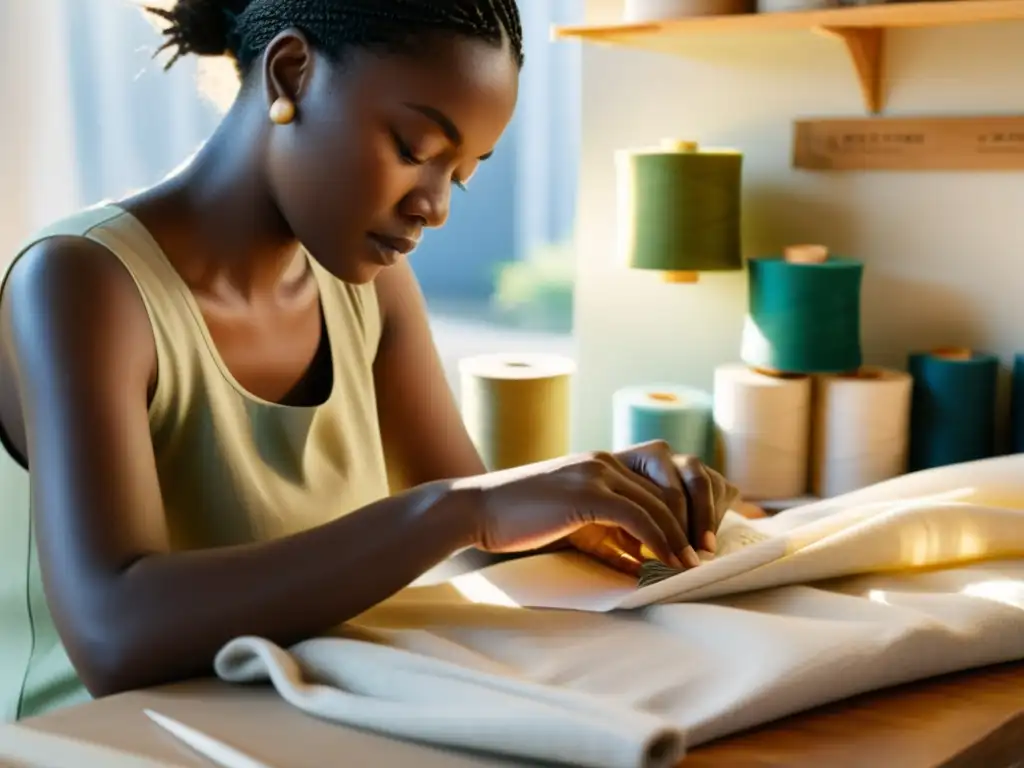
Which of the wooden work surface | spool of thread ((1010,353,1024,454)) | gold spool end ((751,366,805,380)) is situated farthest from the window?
the wooden work surface

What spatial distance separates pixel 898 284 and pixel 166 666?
1228 millimetres

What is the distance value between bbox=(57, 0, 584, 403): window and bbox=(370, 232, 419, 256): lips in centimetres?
121

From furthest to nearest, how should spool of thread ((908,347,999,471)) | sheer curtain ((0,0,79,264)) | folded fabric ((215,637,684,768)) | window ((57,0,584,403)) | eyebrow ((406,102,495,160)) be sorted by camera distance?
sheer curtain ((0,0,79,264))
window ((57,0,584,403))
spool of thread ((908,347,999,471))
eyebrow ((406,102,495,160))
folded fabric ((215,637,684,768))

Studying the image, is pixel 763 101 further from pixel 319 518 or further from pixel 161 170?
pixel 161 170

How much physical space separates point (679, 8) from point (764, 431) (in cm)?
55

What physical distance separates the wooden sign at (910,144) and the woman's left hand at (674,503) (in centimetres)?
89

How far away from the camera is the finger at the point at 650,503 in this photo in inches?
28.1

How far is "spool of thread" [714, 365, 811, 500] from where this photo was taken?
158 centimetres

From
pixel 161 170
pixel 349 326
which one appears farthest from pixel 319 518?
pixel 161 170

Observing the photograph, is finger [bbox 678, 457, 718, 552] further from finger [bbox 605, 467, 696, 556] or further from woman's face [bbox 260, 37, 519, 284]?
woman's face [bbox 260, 37, 519, 284]

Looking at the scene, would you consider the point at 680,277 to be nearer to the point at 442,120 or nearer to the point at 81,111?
the point at 442,120

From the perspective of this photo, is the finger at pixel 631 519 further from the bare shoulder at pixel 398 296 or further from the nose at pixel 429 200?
the bare shoulder at pixel 398 296

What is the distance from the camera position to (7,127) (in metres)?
2.36

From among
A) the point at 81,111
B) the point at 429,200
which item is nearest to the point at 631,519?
the point at 429,200
